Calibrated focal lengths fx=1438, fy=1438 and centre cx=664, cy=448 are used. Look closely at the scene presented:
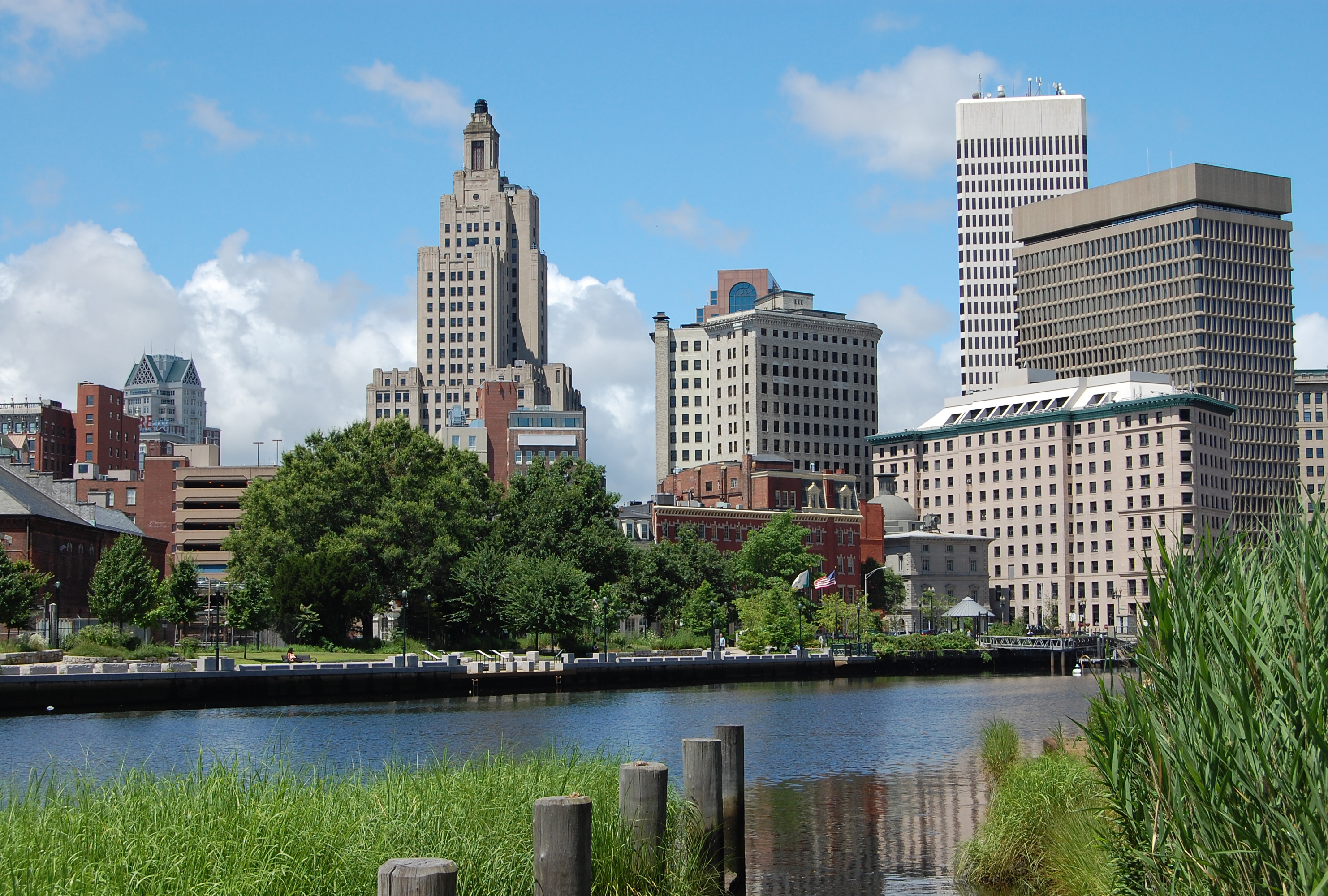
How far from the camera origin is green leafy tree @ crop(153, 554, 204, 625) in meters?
83.3

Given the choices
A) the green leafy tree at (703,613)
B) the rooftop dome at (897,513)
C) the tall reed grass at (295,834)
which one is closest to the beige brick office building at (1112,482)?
the rooftop dome at (897,513)

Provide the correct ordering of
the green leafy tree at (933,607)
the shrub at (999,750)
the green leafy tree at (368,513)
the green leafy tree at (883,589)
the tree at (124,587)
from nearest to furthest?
the shrub at (999,750)
the tree at (124,587)
the green leafy tree at (368,513)
the green leafy tree at (933,607)
the green leafy tree at (883,589)

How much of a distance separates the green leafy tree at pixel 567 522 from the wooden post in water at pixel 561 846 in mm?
93370

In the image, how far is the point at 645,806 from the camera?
632 inches

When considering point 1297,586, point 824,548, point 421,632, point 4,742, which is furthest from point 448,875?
point 824,548

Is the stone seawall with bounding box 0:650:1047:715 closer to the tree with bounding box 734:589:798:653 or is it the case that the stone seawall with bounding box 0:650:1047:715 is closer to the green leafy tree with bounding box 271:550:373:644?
the tree with bounding box 734:589:798:653

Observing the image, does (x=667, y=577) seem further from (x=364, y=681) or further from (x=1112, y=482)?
(x=1112, y=482)

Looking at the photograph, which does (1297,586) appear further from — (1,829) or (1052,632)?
(1052,632)

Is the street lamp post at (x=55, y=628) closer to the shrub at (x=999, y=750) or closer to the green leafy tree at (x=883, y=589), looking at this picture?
the shrub at (x=999, y=750)

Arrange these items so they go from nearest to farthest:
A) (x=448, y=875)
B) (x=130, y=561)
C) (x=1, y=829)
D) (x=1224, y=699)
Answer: (x=448, y=875) < (x=1224, y=699) < (x=1, y=829) < (x=130, y=561)

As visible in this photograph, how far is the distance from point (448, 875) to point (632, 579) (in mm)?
105973

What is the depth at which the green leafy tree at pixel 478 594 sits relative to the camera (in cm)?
9812

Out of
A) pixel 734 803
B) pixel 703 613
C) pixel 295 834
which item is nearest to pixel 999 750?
pixel 734 803

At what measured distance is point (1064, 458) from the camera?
196m
